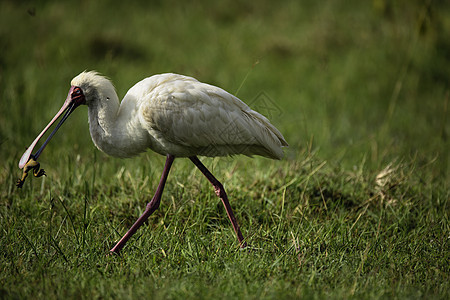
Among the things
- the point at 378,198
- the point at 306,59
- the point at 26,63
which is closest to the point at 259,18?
the point at 306,59

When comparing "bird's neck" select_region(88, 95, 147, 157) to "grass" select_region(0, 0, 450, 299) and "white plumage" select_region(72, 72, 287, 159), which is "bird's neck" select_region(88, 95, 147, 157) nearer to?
"white plumage" select_region(72, 72, 287, 159)

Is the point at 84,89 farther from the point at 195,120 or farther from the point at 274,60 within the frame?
the point at 274,60

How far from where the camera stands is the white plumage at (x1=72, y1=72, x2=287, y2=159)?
3.92 m

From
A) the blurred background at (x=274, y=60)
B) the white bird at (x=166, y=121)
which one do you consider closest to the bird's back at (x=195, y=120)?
the white bird at (x=166, y=121)

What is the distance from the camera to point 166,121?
3.88 m

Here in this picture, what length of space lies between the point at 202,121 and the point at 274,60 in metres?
5.62

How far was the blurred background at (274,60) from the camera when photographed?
→ 21.2ft

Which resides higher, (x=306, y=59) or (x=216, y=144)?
(x=216, y=144)

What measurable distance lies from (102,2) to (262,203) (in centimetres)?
791

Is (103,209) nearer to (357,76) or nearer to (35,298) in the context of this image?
(35,298)

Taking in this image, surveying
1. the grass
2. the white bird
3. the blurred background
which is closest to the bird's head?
the white bird

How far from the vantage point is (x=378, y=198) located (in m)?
4.68

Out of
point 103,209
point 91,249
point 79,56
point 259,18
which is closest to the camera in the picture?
point 91,249

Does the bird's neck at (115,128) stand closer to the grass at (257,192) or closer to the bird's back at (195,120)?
the bird's back at (195,120)
